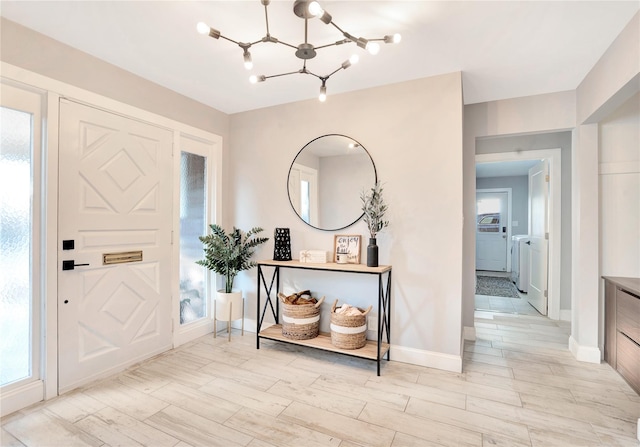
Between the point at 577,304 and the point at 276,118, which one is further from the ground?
the point at 276,118

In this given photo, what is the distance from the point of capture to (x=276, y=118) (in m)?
3.37

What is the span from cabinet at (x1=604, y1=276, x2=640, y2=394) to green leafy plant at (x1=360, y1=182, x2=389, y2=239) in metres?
1.91

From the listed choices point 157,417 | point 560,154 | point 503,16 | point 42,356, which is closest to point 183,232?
point 42,356

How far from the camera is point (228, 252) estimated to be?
3.19 m

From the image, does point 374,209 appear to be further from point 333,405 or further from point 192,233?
point 192,233

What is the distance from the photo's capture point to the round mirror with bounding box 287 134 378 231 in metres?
2.94

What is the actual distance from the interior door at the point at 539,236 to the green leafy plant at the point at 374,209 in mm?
2778

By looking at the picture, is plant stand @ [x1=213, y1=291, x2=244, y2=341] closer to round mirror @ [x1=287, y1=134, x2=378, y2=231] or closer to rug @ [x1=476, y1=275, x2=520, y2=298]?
round mirror @ [x1=287, y1=134, x2=378, y2=231]

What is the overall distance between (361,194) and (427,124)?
0.83 m

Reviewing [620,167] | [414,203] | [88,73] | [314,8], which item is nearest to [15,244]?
[88,73]

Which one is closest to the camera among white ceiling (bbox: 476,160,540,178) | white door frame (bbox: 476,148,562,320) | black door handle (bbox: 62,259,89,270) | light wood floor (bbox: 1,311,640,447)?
light wood floor (bbox: 1,311,640,447)

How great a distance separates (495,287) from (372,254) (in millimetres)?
4576

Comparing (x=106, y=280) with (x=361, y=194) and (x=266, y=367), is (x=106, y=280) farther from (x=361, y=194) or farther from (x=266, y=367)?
(x=361, y=194)

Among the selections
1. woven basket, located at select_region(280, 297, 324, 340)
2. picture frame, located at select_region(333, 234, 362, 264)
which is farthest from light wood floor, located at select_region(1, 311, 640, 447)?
picture frame, located at select_region(333, 234, 362, 264)
